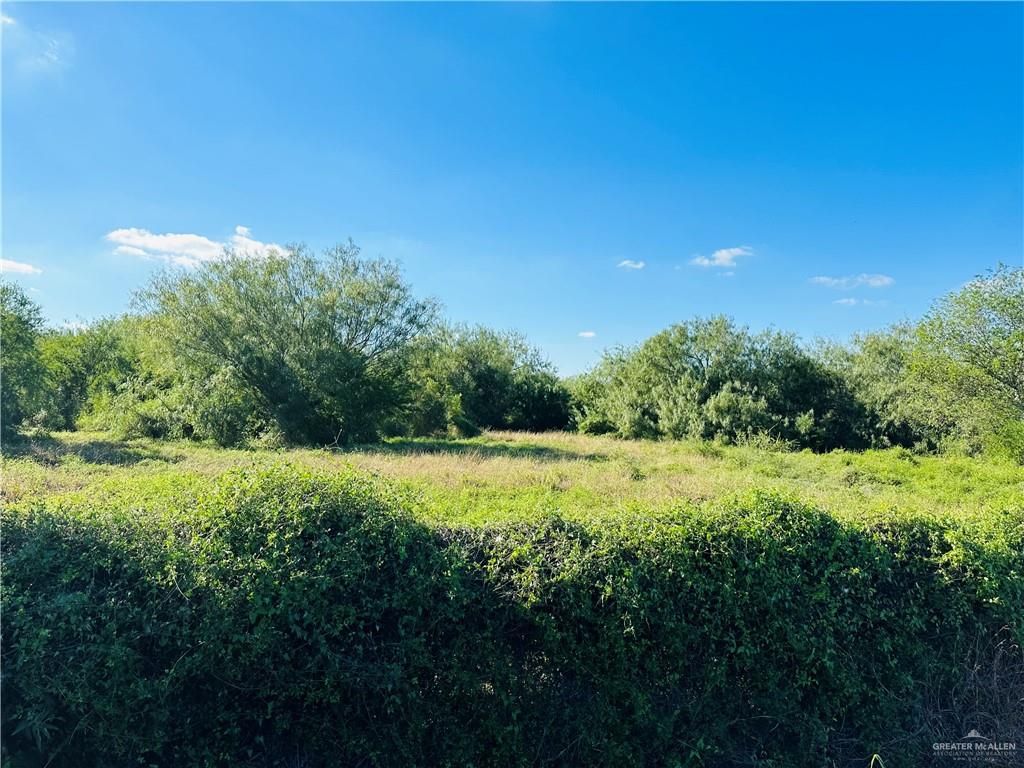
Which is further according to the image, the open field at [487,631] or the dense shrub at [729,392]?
the dense shrub at [729,392]

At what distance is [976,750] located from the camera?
11.9ft

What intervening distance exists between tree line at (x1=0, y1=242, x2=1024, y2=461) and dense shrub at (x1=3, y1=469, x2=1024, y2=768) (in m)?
13.1

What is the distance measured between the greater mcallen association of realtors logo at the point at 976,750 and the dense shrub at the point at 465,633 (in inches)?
11.1

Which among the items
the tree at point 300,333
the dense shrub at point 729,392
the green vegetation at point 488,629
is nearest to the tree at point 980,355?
the dense shrub at point 729,392

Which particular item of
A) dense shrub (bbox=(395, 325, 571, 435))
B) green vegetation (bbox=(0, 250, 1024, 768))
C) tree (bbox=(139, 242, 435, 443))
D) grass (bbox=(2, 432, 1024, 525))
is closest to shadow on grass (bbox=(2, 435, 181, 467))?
grass (bbox=(2, 432, 1024, 525))

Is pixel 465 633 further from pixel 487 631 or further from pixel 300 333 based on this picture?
pixel 300 333

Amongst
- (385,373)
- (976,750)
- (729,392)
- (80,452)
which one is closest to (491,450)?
(385,373)

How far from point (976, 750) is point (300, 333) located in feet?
63.0

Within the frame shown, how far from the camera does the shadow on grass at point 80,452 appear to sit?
1088 cm

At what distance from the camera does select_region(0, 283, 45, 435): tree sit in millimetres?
13531

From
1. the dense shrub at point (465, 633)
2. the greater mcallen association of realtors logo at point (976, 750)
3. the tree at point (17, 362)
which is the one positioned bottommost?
the greater mcallen association of realtors logo at point (976, 750)

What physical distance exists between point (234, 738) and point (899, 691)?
448 centimetres

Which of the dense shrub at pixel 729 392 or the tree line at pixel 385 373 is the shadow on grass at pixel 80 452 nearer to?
the tree line at pixel 385 373

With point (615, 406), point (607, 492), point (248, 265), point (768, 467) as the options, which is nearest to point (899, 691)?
point (607, 492)
